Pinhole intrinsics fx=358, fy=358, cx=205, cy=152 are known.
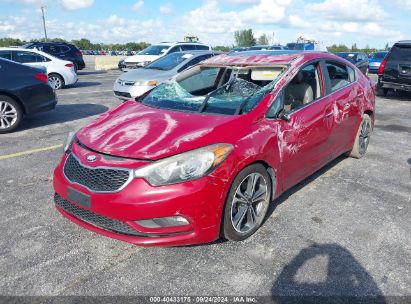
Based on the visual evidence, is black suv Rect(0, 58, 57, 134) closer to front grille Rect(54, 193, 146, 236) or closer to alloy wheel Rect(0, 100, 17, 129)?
alloy wheel Rect(0, 100, 17, 129)

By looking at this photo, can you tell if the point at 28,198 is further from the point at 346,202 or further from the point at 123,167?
the point at 346,202

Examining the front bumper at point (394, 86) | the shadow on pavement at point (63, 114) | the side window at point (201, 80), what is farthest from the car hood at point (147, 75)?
the front bumper at point (394, 86)

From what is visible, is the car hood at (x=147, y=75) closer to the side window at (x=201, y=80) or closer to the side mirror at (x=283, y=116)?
the side window at (x=201, y=80)

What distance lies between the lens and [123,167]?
8.82 feet

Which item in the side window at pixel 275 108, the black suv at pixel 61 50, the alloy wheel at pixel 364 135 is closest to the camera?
the side window at pixel 275 108

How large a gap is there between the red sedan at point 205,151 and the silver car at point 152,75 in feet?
16.2

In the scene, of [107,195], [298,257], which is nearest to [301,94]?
[298,257]

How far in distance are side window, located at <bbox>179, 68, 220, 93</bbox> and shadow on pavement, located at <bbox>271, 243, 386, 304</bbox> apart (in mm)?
2237

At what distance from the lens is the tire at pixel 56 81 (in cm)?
1248

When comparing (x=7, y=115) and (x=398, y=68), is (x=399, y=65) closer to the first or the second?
(x=398, y=68)

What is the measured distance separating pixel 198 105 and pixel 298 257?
1706 mm

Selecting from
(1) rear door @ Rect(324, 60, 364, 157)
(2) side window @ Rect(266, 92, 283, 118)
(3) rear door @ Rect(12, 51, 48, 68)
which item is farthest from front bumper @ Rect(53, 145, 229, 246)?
(3) rear door @ Rect(12, 51, 48, 68)

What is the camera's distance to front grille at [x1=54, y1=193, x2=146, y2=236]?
2711 millimetres

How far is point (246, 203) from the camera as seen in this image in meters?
3.10
